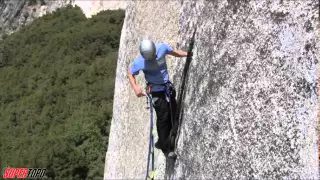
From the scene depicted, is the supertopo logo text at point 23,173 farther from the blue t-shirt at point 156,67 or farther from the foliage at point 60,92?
the blue t-shirt at point 156,67

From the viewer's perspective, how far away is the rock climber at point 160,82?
25.7 ft

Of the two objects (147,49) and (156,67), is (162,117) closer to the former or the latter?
(156,67)

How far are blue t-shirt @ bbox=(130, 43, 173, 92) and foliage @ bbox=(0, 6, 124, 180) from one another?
20655 millimetres

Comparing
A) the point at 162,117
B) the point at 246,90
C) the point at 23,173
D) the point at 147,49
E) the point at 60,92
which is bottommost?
the point at 23,173

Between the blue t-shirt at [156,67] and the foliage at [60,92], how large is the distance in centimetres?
2065

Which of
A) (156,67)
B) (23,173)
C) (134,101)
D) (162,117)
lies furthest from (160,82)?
(23,173)

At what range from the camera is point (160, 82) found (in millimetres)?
8039

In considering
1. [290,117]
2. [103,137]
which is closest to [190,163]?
[290,117]

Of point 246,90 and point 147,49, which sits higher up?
point 147,49

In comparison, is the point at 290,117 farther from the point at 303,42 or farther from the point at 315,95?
the point at 303,42

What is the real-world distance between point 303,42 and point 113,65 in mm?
32722

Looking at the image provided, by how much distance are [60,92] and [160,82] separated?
98.3 feet

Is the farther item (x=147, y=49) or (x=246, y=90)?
(x=147, y=49)

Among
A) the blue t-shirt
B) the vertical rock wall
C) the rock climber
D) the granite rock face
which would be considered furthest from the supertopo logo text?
the blue t-shirt
